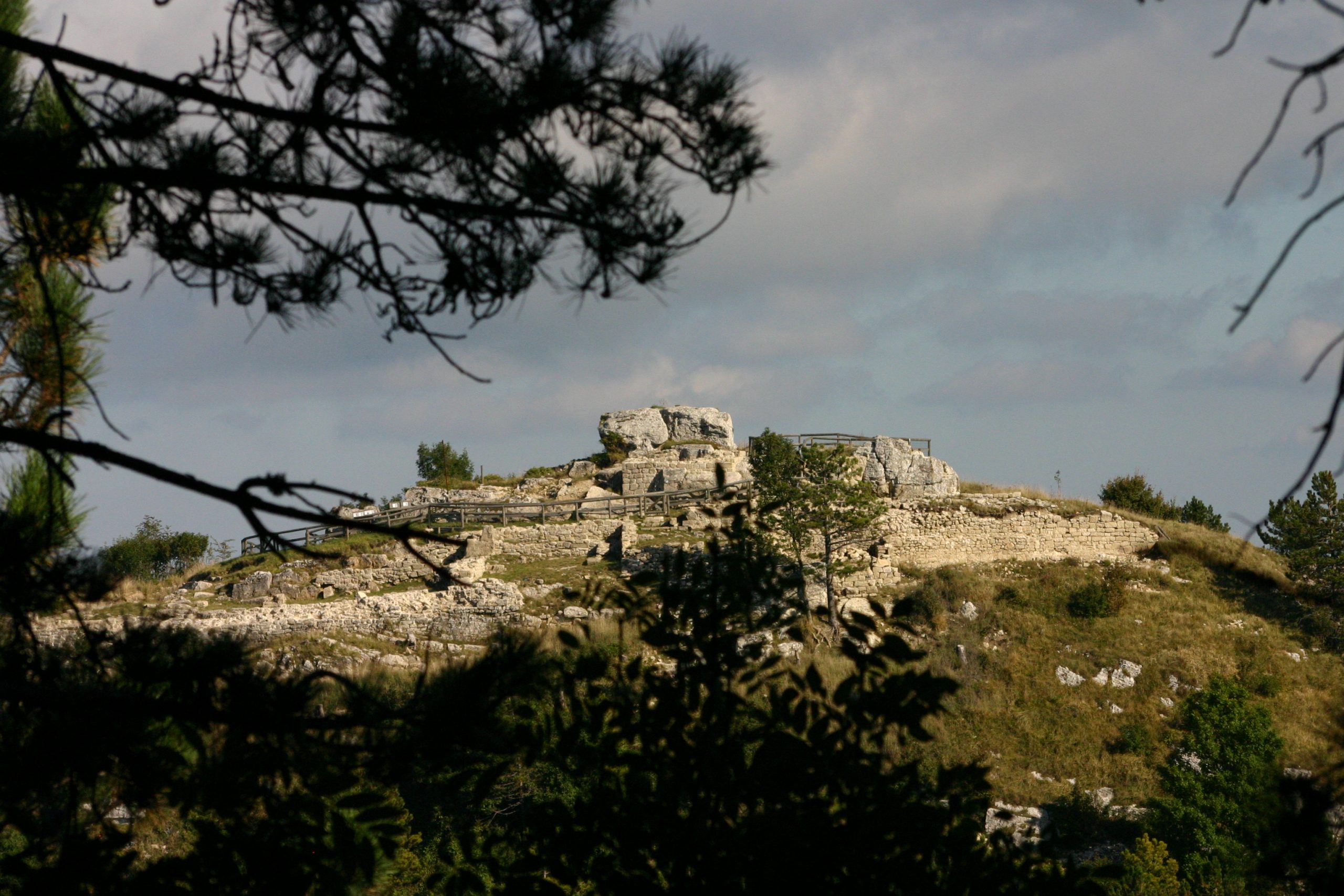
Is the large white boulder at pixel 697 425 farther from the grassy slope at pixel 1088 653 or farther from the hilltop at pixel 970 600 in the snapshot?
the grassy slope at pixel 1088 653

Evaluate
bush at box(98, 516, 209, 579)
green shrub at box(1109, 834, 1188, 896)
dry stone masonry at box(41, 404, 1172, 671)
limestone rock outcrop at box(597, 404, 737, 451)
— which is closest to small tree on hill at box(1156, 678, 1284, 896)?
green shrub at box(1109, 834, 1188, 896)

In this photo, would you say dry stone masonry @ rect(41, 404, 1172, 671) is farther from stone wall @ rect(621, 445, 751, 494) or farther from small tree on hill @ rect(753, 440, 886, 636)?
small tree on hill @ rect(753, 440, 886, 636)

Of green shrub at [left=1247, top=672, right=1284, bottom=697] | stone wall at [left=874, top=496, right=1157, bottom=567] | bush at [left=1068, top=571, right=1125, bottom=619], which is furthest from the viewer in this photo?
stone wall at [left=874, top=496, right=1157, bottom=567]

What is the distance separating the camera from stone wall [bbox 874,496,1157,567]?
26188mm

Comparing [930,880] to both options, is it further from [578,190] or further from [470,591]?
[470,591]

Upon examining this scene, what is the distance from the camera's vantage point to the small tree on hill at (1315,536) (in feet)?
78.6

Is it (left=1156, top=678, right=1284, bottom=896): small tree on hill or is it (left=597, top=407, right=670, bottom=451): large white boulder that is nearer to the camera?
(left=1156, top=678, right=1284, bottom=896): small tree on hill

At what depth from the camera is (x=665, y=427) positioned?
33.9m

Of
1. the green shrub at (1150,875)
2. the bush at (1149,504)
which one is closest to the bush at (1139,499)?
the bush at (1149,504)

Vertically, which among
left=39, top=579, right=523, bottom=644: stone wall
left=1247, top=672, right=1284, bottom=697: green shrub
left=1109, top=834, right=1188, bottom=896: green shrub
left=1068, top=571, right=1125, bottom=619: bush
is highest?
left=1068, top=571, right=1125, bottom=619: bush

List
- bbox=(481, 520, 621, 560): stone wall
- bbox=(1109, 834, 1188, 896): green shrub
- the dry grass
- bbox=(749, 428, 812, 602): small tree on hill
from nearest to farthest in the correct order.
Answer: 1. bbox=(1109, 834, 1188, 896): green shrub
2. the dry grass
3. bbox=(749, 428, 812, 602): small tree on hill
4. bbox=(481, 520, 621, 560): stone wall

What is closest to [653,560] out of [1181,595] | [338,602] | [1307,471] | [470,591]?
[470,591]

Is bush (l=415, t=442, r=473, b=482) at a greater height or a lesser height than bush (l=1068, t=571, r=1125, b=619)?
greater

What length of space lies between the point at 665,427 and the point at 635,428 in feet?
3.56
